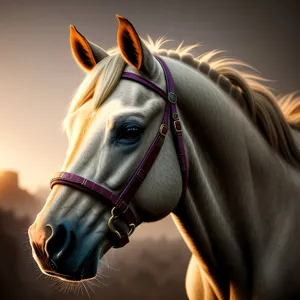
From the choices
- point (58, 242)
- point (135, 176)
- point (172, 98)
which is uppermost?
point (172, 98)

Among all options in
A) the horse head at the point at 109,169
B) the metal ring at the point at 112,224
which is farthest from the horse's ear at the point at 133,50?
the metal ring at the point at 112,224

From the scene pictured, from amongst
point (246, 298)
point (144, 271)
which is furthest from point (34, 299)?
A: point (246, 298)

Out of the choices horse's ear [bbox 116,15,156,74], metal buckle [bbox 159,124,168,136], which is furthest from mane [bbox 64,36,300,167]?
metal buckle [bbox 159,124,168,136]

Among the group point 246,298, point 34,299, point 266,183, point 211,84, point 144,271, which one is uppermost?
point 211,84

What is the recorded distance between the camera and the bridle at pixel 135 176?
0.81m

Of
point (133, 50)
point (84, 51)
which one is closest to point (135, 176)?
point (133, 50)

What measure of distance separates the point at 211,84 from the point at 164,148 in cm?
29

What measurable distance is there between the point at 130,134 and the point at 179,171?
168 mm

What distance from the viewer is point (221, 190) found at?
3.40 feet

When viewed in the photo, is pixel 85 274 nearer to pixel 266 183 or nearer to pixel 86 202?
pixel 86 202

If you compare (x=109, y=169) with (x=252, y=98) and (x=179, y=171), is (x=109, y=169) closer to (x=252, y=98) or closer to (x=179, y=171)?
(x=179, y=171)

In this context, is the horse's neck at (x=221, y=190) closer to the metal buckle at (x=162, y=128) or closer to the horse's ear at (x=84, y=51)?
the metal buckle at (x=162, y=128)

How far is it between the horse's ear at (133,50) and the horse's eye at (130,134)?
0.57 ft

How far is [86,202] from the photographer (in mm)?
813
